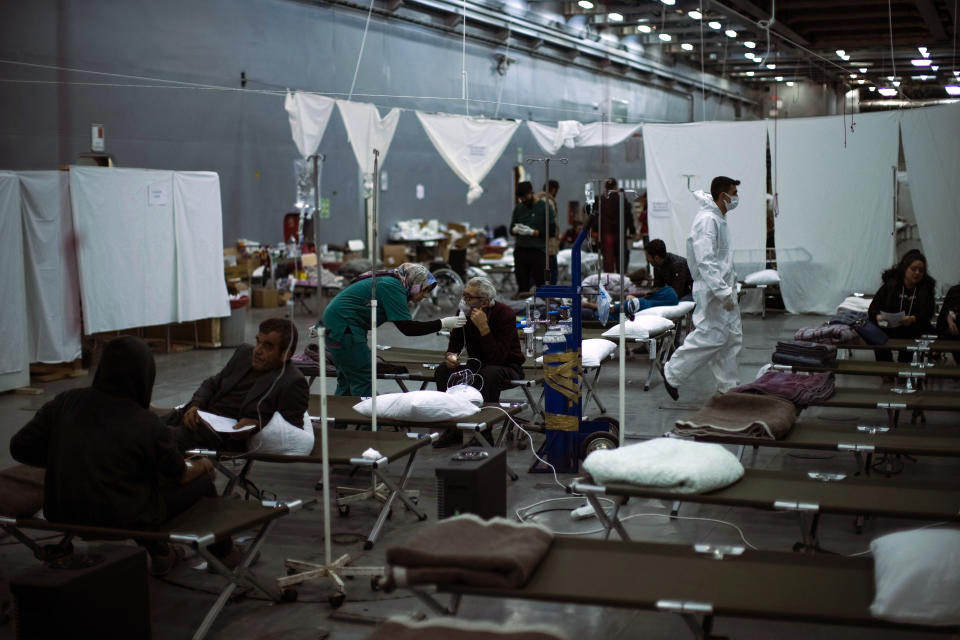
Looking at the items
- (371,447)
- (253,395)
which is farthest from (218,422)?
(371,447)

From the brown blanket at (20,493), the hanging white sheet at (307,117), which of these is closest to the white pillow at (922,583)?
the brown blanket at (20,493)

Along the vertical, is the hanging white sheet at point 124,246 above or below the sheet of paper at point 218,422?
above

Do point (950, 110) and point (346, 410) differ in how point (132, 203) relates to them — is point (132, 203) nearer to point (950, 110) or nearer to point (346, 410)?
point (346, 410)

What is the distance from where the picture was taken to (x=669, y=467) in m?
4.07

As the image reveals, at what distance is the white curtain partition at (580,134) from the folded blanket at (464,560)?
10241 millimetres

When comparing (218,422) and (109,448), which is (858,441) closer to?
(218,422)

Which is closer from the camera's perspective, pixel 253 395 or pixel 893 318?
pixel 253 395

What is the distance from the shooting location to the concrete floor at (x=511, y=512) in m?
3.76

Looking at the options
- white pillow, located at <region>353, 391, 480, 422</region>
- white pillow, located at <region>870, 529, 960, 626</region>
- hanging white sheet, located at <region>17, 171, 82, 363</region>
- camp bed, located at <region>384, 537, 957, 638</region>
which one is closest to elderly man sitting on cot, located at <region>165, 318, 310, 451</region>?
white pillow, located at <region>353, 391, 480, 422</region>

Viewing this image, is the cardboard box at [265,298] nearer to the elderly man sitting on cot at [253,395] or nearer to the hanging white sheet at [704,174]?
the hanging white sheet at [704,174]

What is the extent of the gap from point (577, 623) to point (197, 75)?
11670 mm

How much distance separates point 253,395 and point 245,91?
367 inches

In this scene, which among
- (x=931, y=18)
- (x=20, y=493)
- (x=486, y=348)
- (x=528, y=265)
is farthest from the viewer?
(x=931, y=18)

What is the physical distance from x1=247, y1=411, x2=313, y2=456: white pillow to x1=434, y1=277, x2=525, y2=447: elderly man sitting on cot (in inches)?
66.6
